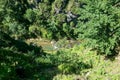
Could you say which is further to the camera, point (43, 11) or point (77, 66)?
point (43, 11)

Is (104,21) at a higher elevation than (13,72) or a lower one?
higher

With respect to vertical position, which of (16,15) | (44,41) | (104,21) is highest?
(104,21)

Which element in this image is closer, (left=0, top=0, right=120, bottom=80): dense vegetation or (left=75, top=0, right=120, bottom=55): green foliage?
(left=0, top=0, right=120, bottom=80): dense vegetation

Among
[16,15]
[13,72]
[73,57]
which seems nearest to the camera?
[13,72]

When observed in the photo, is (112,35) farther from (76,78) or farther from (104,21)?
(76,78)

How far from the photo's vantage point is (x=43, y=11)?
118 metres

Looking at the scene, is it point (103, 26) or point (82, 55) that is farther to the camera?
point (82, 55)

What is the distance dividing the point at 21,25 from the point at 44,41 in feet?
29.7

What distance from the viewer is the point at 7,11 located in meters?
94.4

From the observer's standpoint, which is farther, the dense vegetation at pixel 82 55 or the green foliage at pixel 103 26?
the green foliage at pixel 103 26

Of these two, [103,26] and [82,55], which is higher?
[103,26]

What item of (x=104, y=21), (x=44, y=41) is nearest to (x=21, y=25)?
(x=44, y=41)

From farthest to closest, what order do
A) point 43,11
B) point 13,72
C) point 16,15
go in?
point 43,11 → point 16,15 → point 13,72

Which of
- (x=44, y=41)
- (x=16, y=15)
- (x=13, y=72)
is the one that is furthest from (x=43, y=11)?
(x=13, y=72)
